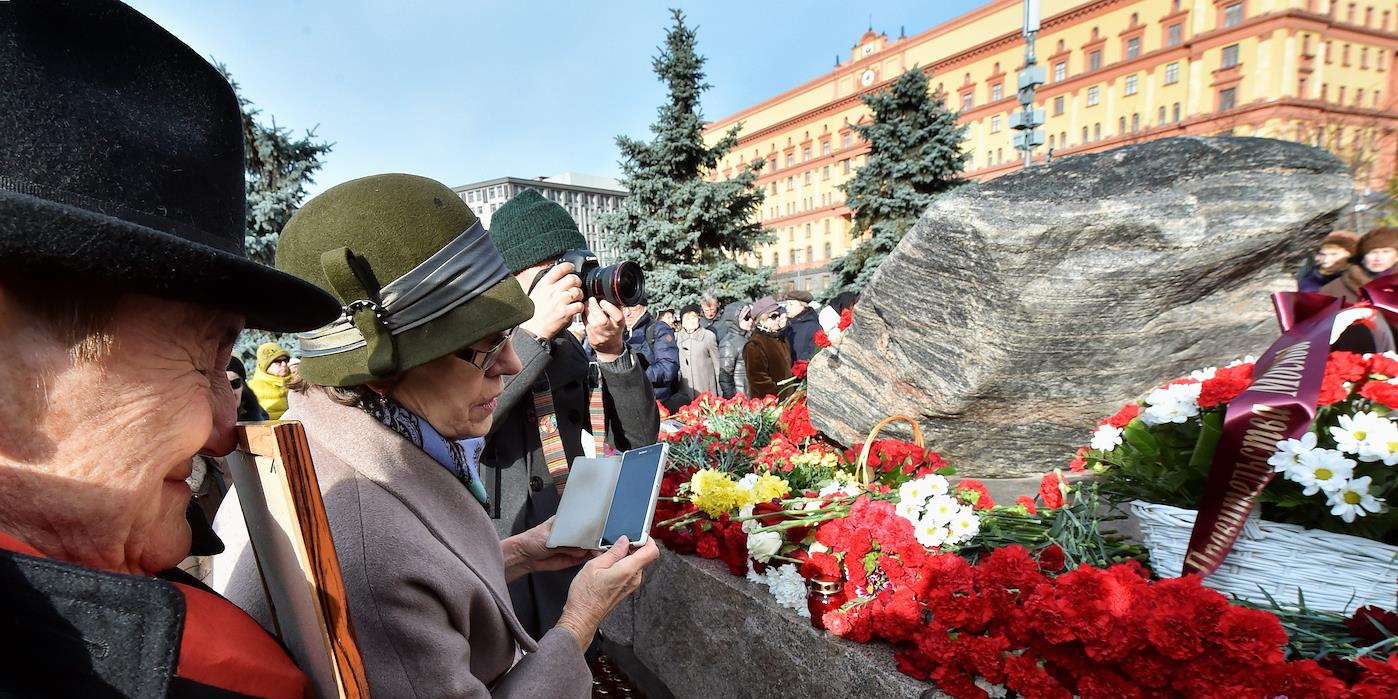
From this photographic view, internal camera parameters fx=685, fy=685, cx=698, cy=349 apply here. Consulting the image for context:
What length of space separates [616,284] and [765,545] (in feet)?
3.45

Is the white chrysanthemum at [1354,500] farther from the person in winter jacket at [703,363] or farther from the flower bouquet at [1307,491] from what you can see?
the person in winter jacket at [703,363]

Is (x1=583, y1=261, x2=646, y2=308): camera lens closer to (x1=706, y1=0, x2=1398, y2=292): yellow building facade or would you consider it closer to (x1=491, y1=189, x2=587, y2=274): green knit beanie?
(x1=491, y1=189, x2=587, y2=274): green knit beanie

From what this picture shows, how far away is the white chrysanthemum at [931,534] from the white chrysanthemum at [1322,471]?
2.80ft

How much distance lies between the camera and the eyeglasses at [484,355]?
4.50 ft

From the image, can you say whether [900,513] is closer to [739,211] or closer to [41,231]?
[41,231]

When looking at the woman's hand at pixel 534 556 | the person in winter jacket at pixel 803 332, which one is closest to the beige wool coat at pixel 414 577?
the woman's hand at pixel 534 556

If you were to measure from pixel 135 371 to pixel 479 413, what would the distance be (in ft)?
2.60

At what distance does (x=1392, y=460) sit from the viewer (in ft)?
4.68

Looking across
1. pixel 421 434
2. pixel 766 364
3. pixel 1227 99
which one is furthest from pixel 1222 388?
pixel 1227 99

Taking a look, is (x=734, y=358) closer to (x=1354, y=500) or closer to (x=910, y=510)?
(x=910, y=510)

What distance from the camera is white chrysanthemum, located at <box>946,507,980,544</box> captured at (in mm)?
2084

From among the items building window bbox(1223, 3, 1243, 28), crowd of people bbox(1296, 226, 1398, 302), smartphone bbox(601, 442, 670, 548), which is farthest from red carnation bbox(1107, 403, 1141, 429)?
building window bbox(1223, 3, 1243, 28)

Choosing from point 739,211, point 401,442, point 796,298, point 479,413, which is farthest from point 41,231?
point 739,211

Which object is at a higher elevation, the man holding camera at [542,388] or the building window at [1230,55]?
the building window at [1230,55]
